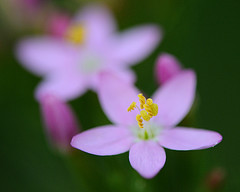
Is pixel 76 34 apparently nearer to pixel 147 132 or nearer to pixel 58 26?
pixel 58 26

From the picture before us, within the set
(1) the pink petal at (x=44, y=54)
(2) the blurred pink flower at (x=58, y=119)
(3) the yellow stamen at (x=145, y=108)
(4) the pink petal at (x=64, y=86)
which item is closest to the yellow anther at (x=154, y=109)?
(3) the yellow stamen at (x=145, y=108)

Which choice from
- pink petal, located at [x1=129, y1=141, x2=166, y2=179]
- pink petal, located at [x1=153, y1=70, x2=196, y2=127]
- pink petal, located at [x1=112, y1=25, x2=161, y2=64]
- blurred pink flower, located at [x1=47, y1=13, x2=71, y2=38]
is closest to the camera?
pink petal, located at [x1=129, y1=141, x2=166, y2=179]

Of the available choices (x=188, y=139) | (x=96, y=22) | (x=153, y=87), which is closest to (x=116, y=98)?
(x=188, y=139)

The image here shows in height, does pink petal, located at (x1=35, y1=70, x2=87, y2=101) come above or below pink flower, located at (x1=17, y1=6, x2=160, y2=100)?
below

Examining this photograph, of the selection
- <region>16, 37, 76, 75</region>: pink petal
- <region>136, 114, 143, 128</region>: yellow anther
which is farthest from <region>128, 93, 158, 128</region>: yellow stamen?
→ <region>16, 37, 76, 75</region>: pink petal

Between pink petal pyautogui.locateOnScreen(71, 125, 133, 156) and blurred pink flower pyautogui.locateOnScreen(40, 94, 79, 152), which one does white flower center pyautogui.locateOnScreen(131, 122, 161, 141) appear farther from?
blurred pink flower pyautogui.locateOnScreen(40, 94, 79, 152)

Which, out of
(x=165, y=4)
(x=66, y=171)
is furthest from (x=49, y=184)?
(x=165, y=4)

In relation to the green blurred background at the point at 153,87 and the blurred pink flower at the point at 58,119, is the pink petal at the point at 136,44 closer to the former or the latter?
the green blurred background at the point at 153,87

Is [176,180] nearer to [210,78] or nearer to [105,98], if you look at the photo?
[105,98]
